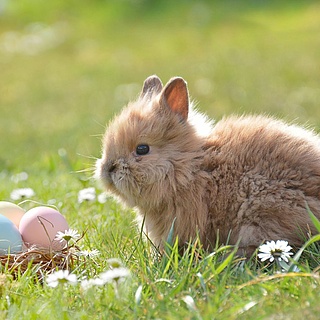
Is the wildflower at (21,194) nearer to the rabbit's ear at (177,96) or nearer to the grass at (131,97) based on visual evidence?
the grass at (131,97)

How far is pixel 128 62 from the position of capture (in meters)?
13.9

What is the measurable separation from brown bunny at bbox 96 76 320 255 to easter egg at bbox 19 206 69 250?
327 millimetres

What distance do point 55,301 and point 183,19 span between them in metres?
16.6

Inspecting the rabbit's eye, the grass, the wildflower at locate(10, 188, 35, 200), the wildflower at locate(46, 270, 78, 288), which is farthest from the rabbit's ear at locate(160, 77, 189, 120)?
the wildflower at locate(10, 188, 35, 200)

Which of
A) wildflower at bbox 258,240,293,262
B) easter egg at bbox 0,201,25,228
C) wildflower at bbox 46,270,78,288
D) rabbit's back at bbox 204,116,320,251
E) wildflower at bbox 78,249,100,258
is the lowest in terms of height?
wildflower at bbox 78,249,100,258

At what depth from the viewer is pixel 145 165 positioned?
344 cm

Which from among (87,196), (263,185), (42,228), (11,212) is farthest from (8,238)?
(263,185)

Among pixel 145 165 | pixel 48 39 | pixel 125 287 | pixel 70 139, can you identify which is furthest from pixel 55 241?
pixel 48 39

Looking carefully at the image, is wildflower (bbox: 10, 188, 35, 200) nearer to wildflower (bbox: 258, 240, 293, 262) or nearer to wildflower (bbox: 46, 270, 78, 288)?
wildflower (bbox: 46, 270, 78, 288)

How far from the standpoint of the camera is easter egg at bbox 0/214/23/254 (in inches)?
132

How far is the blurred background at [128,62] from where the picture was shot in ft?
28.9

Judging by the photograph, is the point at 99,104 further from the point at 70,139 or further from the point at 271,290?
the point at 271,290

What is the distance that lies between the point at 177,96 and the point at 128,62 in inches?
413

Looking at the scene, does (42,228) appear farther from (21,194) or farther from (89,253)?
(21,194)
